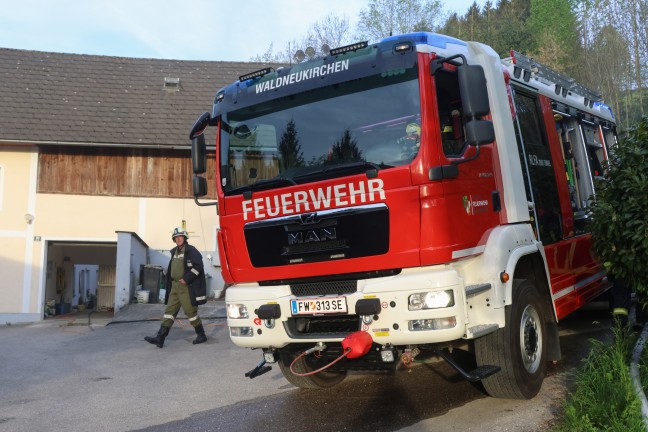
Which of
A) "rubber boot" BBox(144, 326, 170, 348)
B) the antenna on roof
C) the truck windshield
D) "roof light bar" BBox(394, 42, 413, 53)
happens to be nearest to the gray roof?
the antenna on roof

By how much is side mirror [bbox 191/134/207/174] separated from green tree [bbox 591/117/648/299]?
3871mm

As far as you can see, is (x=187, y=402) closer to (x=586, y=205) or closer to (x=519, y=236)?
(x=519, y=236)

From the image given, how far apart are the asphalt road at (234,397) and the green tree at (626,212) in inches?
38.2

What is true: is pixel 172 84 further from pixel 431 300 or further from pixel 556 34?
pixel 556 34

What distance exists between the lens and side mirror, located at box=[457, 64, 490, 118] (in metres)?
4.36

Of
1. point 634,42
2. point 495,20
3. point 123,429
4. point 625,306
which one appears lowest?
point 123,429

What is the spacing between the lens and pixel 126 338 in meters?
11.1

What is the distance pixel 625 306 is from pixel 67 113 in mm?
16309

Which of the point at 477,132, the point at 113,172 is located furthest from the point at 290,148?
the point at 113,172

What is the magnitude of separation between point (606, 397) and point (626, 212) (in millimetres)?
1934

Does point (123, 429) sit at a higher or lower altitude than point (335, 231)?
lower

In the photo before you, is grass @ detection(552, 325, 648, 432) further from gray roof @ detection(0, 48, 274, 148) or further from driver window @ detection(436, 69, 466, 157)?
gray roof @ detection(0, 48, 274, 148)

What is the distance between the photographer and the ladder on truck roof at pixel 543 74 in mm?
5973

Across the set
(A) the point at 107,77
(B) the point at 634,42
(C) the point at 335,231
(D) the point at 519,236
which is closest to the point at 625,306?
(D) the point at 519,236
